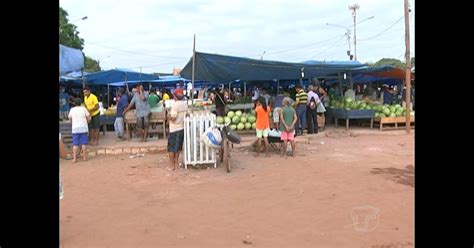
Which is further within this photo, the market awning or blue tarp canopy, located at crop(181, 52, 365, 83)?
the market awning

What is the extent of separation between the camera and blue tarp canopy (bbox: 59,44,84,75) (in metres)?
10.9

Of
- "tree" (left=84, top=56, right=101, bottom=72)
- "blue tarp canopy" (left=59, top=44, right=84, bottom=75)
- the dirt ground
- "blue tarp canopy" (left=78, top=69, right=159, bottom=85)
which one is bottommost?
the dirt ground

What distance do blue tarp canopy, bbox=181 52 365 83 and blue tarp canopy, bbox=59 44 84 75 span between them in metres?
3.06

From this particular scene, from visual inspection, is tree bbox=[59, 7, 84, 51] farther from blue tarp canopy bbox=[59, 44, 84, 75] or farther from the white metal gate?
the white metal gate

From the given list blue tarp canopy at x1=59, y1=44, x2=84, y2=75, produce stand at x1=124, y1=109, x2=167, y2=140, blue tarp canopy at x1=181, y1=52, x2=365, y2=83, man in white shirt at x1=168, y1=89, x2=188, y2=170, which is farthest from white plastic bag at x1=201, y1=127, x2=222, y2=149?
produce stand at x1=124, y1=109, x2=167, y2=140

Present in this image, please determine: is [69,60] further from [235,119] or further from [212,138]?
[235,119]

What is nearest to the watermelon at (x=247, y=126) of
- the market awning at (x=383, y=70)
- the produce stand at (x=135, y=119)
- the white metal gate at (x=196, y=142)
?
the produce stand at (x=135, y=119)
